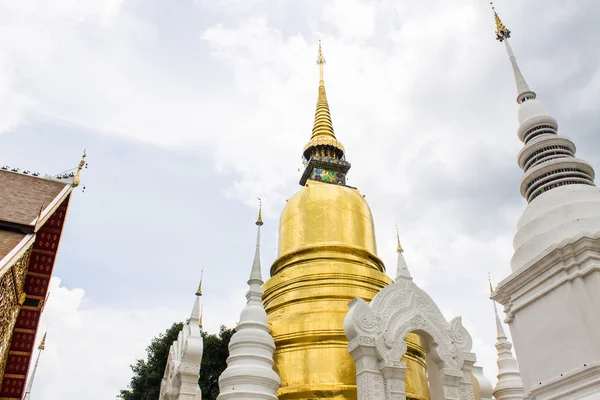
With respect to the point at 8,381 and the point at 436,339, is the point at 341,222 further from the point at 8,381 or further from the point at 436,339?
the point at 8,381

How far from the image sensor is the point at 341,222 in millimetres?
10852

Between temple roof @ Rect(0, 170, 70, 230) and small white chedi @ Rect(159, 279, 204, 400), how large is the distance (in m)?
3.42

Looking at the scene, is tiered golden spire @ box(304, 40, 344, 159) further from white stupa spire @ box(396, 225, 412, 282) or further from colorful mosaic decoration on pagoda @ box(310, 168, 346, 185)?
white stupa spire @ box(396, 225, 412, 282)

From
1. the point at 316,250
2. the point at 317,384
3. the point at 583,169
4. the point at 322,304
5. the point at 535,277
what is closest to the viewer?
the point at 535,277

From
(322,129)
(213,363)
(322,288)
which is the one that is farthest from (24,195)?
(213,363)

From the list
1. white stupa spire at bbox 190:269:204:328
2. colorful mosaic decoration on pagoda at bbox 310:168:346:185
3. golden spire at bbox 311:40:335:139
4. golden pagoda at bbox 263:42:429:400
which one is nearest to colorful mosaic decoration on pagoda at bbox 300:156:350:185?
colorful mosaic decoration on pagoda at bbox 310:168:346:185

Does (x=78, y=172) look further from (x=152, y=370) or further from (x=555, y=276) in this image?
(x=152, y=370)

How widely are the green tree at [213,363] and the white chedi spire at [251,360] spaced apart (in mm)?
8080

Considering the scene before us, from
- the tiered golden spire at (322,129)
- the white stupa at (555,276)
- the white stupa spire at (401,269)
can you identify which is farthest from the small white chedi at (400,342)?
the tiered golden spire at (322,129)

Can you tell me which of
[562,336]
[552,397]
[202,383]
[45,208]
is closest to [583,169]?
[562,336]

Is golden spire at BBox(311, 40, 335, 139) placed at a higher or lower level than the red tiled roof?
higher

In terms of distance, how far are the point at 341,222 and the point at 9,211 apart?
6557mm

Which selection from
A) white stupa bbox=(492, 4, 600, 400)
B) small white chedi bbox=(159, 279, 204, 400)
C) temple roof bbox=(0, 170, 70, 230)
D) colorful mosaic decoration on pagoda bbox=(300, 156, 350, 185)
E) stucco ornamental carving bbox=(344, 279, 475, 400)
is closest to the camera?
white stupa bbox=(492, 4, 600, 400)

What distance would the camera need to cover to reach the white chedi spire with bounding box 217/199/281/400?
6.86 m
